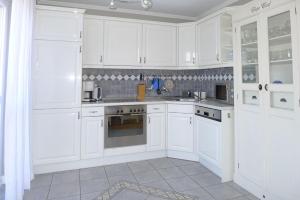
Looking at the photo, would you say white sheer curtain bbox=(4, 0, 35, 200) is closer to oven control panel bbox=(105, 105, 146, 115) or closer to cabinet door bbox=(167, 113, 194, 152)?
oven control panel bbox=(105, 105, 146, 115)

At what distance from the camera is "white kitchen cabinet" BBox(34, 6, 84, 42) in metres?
2.74

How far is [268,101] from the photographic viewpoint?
2047mm

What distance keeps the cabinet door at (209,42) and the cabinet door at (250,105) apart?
59cm

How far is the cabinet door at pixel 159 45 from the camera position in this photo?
3568 mm

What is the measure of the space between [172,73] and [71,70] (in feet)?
6.53

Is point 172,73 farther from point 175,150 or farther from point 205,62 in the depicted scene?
point 175,150

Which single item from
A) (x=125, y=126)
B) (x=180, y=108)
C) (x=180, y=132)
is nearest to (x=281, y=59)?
(x=180, y=108)

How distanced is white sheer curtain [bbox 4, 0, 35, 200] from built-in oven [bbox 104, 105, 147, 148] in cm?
116

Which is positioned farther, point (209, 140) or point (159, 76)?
point (159, 76)

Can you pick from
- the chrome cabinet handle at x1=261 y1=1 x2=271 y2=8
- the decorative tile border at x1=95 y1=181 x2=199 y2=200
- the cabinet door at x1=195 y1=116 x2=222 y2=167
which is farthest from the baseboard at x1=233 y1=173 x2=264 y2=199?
the chrome cabinet handle at x1=261 y1=1 x2=271 y2=8

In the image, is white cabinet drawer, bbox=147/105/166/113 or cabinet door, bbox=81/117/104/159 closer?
cabinet door, bbox=81/117/104/159

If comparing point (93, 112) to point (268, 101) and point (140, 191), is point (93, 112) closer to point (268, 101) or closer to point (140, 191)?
point (140, 191)

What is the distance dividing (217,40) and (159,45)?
1.04 m

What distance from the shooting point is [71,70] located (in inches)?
113
